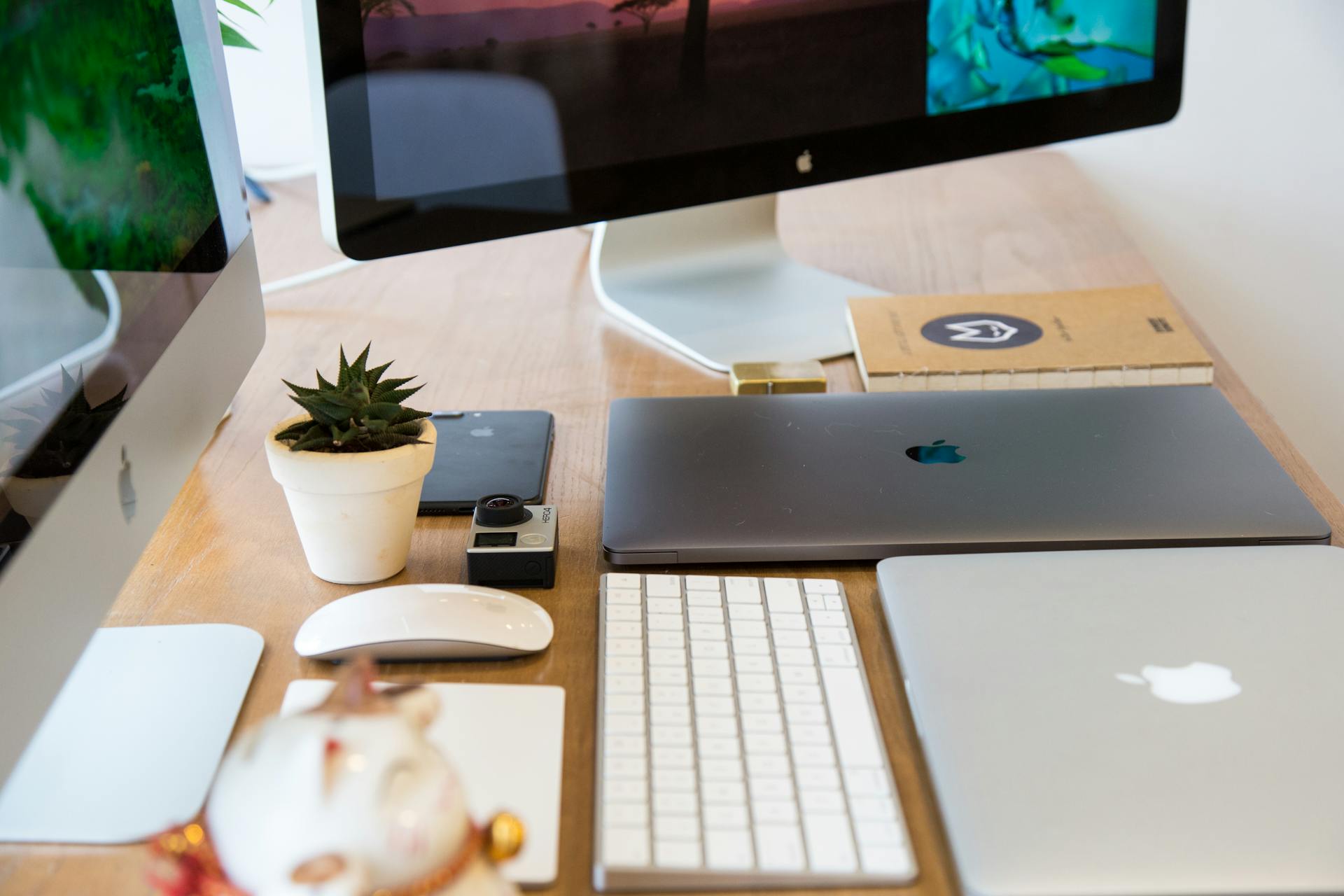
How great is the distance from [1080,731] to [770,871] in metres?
0.14

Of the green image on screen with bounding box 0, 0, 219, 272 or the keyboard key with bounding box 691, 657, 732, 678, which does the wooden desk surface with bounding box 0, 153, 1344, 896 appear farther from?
the green image on screen with bounding box 0, 0, 219, 272

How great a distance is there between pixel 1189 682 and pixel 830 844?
0.18 metres

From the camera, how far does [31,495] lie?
408 millimetres

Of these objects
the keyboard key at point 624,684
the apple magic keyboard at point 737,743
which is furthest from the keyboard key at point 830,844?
the keyboard key at point 624,684

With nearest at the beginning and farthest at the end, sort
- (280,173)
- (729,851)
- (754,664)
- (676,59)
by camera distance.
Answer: (729,851) < (754,664) < (676,59) < (280,173)

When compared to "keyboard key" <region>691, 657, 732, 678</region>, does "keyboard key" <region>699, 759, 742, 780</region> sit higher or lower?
higher

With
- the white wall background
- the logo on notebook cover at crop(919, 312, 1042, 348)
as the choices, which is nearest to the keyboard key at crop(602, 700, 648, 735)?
the logo on notebook cover at crop(919, 312, 1042, 348)

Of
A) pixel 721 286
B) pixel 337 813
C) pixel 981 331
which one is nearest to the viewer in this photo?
pixel 337 813

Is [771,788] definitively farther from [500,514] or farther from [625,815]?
[500,514]

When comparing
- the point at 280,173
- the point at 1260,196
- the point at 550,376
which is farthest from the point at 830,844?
the point at 1260,196

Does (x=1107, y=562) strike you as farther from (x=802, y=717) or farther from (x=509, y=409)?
Result: (x=509, y=409)

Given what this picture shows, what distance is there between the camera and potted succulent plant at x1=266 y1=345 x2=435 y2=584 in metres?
0.55

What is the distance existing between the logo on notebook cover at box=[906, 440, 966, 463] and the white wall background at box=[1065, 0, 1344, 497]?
83 cm

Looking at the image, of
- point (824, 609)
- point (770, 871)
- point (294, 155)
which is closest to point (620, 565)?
point (824, 609)
